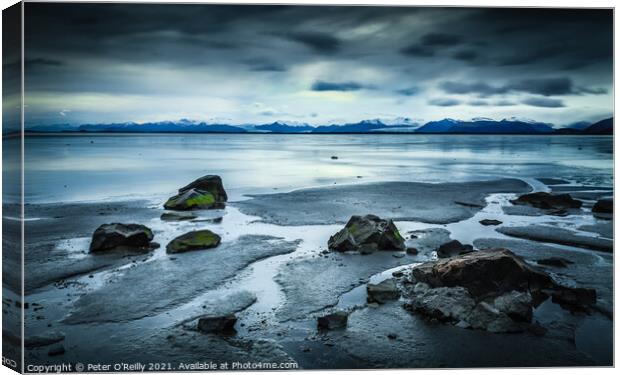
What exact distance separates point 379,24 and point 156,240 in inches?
198

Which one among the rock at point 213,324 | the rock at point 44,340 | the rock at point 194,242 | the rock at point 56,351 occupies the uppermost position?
the rock at point 194,242

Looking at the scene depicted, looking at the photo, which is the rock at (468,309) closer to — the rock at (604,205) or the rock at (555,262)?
the rock at (555,262)

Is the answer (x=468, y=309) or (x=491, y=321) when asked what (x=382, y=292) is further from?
(x=491, y=321)

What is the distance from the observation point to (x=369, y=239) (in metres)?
8.87

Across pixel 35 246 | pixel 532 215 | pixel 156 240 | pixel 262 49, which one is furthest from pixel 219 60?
pixel 532 215

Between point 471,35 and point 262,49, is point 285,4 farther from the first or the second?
point 471,35

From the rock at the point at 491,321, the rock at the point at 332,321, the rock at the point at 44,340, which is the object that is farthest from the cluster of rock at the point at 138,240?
the rock at the point at 491,321

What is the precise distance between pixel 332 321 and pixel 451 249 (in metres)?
3.06

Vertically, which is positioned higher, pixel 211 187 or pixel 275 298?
pixel 211 187

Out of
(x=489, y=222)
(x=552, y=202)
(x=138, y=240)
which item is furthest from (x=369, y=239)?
(x=552, y=202)

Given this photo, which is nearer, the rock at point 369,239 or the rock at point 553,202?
the rock at point 369,239

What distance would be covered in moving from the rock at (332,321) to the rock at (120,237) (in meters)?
3.73

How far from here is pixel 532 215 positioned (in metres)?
11.3

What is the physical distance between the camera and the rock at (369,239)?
8844 millimetres
